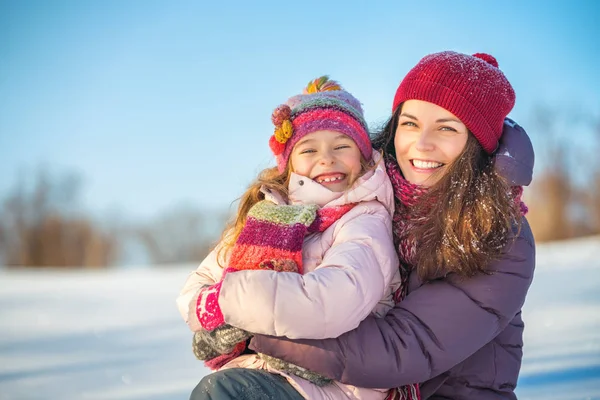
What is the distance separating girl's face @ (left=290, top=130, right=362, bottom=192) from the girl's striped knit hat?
27mm

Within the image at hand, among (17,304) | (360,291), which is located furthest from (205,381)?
(17,304)

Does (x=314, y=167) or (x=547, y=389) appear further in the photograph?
(x=547, y=389)

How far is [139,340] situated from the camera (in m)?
5.08

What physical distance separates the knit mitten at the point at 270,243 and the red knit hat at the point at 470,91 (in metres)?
0.63

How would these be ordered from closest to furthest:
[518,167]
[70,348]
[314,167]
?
[518,167] → [314,167] → [70,348]

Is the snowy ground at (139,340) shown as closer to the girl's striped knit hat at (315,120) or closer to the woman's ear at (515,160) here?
the woman's ear at (515,160)

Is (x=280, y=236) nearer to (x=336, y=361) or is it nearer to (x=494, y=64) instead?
(x=336, y=361)

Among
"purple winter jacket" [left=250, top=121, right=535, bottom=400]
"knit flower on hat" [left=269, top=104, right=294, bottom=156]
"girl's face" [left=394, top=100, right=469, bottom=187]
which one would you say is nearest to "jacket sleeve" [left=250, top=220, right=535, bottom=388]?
"purple winter jacket" [left=250, top=121, right=535, bottom=400]

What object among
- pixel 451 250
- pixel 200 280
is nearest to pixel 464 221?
pixel 451 250

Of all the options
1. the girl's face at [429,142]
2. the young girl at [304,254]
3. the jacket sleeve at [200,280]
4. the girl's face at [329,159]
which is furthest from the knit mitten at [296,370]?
the girl's face at [429,142]

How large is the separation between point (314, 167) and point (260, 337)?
0.76 metres

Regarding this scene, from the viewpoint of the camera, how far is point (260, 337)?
1.89m

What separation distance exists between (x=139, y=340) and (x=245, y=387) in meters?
3.46

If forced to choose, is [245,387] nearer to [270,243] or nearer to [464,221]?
[270,243]
